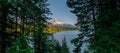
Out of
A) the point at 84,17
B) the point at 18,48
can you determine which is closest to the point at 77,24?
the point at 84,17

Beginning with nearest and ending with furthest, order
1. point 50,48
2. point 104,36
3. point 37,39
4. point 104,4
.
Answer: point 104,36 → point 104,4 → point 37,39 → point 50,48

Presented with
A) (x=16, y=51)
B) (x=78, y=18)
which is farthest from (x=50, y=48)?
(x=16, y=51)

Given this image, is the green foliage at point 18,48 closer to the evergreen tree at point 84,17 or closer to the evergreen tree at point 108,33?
the evergreen tree at point 108,33

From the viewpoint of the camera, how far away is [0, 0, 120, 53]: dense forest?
48.0ft

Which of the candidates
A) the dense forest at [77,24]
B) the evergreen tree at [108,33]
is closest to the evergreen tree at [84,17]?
the dense forest at [77,24]

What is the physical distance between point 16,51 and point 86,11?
13.2m

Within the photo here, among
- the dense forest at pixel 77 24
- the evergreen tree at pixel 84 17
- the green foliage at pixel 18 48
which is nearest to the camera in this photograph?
the green foliage at pixel 18 48

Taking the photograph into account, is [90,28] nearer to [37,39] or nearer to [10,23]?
[10,23]

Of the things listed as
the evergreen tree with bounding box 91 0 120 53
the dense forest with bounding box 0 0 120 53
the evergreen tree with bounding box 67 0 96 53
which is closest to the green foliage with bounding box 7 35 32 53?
the dense forest with bounding box 0 0 120 53

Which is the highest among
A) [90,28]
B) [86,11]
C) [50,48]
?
[86,11]

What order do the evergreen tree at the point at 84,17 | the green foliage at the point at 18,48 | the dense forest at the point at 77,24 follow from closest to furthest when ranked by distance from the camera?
the green foliage at the point at 18,48 < the dense forest at the point at 77,24 < the evergreen tree at the point at 84,17

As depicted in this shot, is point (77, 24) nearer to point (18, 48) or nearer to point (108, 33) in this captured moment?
point (108, 33)

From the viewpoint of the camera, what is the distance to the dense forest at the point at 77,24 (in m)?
14.6

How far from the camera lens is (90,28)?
977 inches
